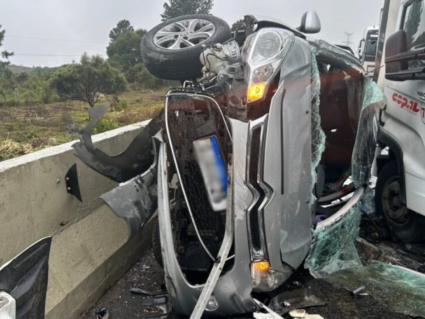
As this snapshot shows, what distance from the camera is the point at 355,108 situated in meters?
4.12

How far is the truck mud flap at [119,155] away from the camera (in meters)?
2.81

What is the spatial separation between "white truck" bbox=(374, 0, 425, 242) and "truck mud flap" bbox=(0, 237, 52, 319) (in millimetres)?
2953

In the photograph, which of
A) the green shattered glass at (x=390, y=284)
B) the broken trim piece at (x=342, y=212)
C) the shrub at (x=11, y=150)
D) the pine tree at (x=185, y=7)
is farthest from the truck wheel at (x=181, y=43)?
the pine tree at (x=185, y=7)

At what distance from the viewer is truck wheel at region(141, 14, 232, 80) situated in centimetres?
398

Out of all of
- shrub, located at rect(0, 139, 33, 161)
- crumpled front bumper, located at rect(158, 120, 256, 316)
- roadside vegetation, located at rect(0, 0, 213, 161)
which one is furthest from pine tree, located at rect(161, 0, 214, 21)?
crumpled front bumper, located at rect(158, 120, 256, 316)

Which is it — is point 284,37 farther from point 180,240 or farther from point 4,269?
point 4,269

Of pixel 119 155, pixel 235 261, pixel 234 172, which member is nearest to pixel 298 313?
pixel 235 261

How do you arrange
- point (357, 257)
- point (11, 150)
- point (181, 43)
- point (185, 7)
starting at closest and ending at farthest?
point (357, 257)
point (181, 43)
point (11, 150)
point (185, 7)

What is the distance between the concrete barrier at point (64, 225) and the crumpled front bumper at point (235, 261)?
0.71 m

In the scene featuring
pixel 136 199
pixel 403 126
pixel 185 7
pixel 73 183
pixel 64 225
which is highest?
pixel 185 7

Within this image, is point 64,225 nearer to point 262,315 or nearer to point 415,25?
point 262,315

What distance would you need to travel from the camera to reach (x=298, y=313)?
9.26 ft

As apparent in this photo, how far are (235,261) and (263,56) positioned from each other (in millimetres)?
1332

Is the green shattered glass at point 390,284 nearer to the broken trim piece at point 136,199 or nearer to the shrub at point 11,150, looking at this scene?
the broken trim piece at point 136,199
